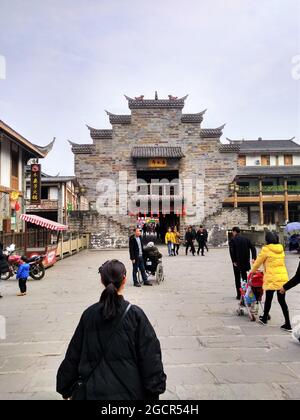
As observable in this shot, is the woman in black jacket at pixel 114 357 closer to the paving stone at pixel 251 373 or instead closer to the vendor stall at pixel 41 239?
the paving stone at pixel 251 373

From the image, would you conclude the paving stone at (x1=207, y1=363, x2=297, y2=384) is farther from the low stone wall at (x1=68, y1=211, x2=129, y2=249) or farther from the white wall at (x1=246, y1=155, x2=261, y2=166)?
the white wall at (x1=246, y1=155, x2=261, y2=166)

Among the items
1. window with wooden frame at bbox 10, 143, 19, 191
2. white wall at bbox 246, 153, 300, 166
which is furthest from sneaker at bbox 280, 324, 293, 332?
white wall at bbox 246, 153, 300, 166

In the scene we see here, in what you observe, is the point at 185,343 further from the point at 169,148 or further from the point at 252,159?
the point at 252,159

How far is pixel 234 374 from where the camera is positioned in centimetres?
357

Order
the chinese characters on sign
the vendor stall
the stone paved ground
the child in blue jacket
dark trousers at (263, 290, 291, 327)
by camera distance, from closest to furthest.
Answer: the stone paved ground
dark trousers at (263, 290, 291, 327)
the child in blue jacket
the vendor stall
the chinese characters on sign

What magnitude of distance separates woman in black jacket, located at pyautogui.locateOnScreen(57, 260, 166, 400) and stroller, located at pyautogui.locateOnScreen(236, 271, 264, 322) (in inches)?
151

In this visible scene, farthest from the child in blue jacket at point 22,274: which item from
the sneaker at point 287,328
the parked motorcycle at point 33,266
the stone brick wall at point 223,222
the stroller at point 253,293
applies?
the stone brick wall at point 223,222

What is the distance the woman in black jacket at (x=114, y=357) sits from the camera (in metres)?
1.98

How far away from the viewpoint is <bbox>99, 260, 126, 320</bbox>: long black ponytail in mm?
2043

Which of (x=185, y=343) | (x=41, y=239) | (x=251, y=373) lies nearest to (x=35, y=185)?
(x=41, y=239)

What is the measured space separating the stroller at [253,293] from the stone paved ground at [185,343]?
232mm

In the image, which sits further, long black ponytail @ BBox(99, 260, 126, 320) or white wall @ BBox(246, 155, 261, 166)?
white wall @ BBox(246, 155, 261, 166)
